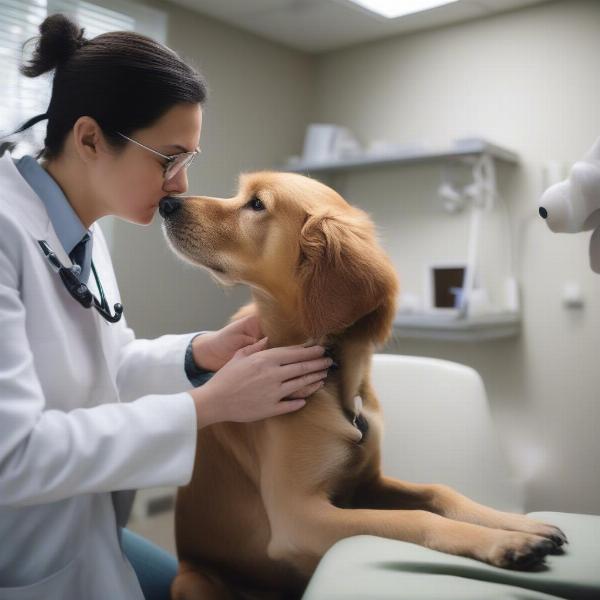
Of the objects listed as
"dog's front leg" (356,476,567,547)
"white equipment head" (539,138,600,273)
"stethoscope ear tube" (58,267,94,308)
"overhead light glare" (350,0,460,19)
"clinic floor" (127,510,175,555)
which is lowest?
"clinic floor" (127,510,175,555)

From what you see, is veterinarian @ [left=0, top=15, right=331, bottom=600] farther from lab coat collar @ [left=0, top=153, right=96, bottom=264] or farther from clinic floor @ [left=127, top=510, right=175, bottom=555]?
clinic floor @ [left=127, top=510, right=175, bottom=555]

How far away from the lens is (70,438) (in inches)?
34.5

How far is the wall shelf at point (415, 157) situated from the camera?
105 inches

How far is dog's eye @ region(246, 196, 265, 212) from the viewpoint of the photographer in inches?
48.0

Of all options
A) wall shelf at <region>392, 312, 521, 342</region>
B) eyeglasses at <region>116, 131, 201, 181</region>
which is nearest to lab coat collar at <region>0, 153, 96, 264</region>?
eyeglasses at <region>116, 131, 201, 181</region>

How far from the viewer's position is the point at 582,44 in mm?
2646

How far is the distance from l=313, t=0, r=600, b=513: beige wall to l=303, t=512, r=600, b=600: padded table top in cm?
162

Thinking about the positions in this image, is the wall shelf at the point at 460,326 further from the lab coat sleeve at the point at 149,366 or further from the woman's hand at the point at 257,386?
the woman's hand at the point at 257,386

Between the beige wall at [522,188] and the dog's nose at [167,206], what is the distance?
5.74ft

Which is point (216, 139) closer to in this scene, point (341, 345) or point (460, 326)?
point (460, 326)

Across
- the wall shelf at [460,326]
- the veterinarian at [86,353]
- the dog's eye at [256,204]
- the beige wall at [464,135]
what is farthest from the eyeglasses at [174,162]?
the wall shelf at [460,326]

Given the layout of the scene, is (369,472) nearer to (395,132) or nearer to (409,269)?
(409,269)

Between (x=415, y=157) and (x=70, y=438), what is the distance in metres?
2.28

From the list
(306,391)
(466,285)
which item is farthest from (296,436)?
(466,285)
